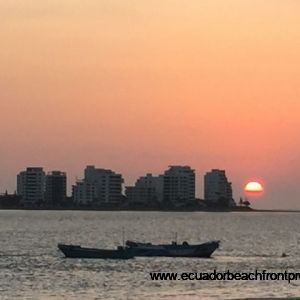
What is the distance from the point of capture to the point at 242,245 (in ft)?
515

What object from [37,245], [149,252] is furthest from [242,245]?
[149,252]

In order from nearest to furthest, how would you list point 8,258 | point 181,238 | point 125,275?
point 125,275 → point 8,258 → point 181,238

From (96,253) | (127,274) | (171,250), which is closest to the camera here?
(127,274)

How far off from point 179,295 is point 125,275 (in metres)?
21.5

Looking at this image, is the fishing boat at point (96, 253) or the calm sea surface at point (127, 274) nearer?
the calm sea surface at point (127, 274)

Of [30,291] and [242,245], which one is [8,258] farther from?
[242,245]

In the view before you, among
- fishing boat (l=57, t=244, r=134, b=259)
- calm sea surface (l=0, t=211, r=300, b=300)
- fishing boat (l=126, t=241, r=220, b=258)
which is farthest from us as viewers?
fishing boat (l=126, t=241, r=220, b=258)

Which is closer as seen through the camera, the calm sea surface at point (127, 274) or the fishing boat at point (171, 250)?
the calm sea surface at point (127, 274)

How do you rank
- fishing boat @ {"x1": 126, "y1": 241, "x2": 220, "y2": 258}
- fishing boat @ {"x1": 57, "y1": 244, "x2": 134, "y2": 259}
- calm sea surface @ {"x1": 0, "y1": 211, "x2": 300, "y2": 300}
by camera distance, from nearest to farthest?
calm sea surface @ {"x1": 0, "y1": 211, "x2": 300, "y2": 300} → fishing boat @ {"x1": 57, "y1": 244, "x2": 134, "y2": 259} → fishing boat @ {"x1": 126, "y1": 241, "x2": 220, "y2": 258}

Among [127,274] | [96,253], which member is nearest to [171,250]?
[96,253]

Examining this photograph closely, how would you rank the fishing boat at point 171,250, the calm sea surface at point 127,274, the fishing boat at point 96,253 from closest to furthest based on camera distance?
the calm sea surface at point 127,274, the fishing boat at point 96,253, the fishing boat at point 171,250

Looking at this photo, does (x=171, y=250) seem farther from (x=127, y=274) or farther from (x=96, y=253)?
(x=127, y=274)

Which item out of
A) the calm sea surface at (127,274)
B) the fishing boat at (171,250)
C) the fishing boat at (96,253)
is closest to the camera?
the calm sea surface at (127,274)

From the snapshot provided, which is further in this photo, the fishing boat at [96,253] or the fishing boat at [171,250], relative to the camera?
the fishing boat at [171,250]
